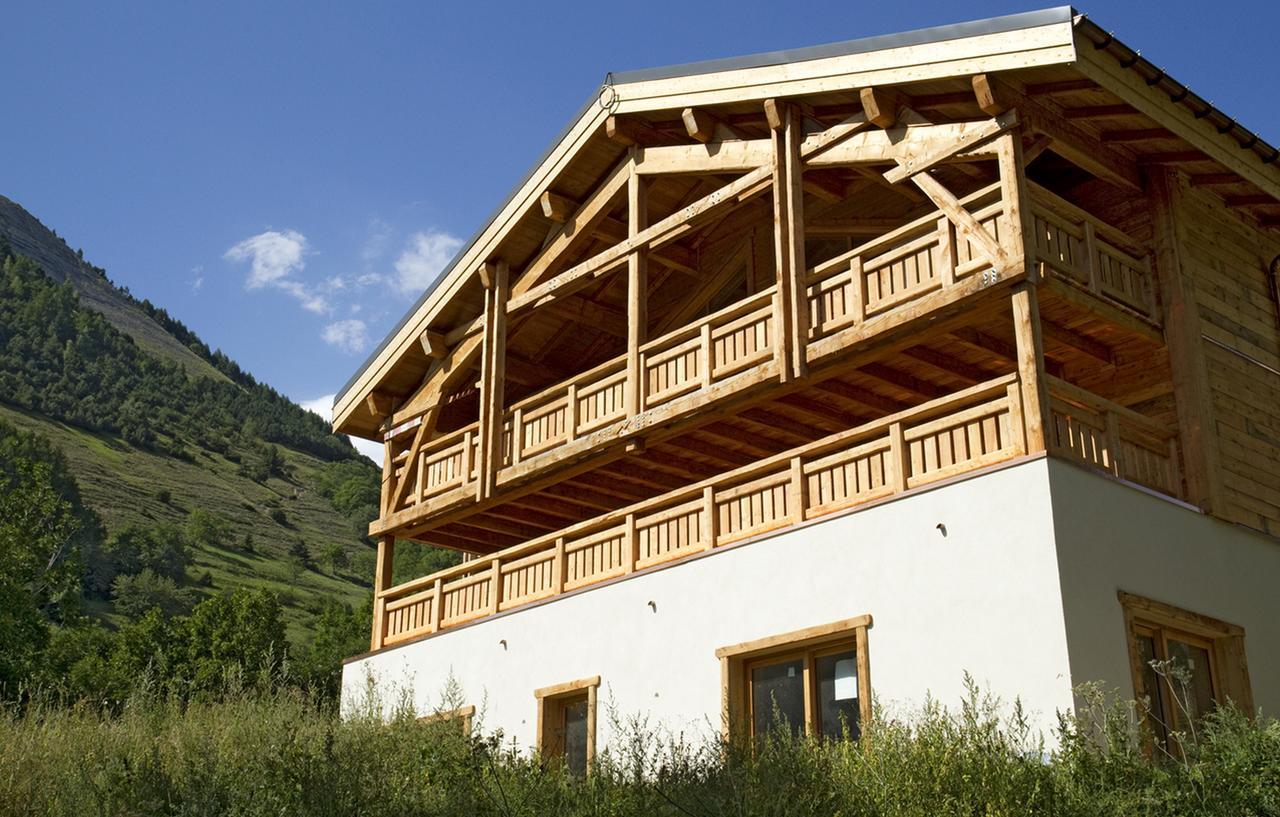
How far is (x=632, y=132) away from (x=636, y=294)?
2.39 m

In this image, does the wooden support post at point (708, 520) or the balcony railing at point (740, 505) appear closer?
Result: the balcony railing at point (740, 505)

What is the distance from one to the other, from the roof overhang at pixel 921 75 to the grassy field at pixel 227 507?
177 ft

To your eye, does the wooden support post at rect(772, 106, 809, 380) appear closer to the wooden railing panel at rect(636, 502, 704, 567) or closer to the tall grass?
the wooden railing panel at rect(636, 502, 704, 567)

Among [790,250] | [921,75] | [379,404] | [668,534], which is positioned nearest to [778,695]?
[668,534]

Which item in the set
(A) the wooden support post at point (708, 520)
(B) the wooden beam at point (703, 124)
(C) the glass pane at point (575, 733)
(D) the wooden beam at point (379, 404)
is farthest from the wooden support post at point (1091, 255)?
(D) the wooden beam at point (379, 404)

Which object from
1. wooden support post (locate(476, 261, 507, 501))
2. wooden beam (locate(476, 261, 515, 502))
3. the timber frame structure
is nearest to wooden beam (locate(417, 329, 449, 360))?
the timber frame structure

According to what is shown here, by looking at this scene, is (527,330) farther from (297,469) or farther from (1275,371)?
(297,469)

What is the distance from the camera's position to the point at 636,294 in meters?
18.2

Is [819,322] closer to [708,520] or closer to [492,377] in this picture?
[708,520]

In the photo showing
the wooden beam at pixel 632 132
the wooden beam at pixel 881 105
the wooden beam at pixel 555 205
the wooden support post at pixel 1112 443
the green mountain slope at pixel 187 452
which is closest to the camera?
the wooden support post at pixel 1112 443

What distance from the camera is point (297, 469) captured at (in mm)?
126688

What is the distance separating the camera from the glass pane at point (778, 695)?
14.0 meters

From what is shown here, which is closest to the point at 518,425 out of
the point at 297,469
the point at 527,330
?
the point at 527,330

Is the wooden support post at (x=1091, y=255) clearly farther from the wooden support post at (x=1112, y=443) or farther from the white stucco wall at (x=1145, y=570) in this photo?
the white stucco wall at (x=1145, y=570)
